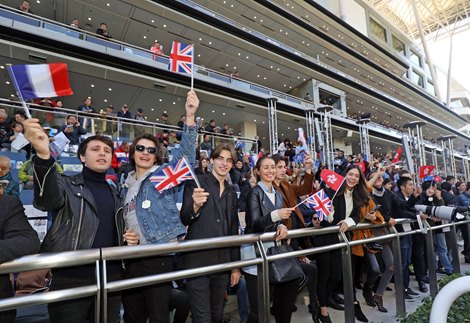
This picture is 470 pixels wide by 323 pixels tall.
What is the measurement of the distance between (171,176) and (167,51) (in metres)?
19.2

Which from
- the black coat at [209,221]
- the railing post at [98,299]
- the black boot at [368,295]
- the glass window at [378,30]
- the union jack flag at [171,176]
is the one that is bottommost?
the black boot at [368,295]

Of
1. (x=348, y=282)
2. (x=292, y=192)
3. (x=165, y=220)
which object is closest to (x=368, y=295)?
(x=348, y=282)

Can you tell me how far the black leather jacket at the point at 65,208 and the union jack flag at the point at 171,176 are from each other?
46cm

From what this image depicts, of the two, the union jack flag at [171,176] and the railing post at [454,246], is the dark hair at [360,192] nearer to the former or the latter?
the union jack flag at [171,176]

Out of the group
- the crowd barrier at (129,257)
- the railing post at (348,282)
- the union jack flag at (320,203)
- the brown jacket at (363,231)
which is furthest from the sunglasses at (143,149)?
the brown jacket at (363,231)

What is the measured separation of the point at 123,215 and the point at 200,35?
1868cm

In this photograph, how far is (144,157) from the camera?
2.32 meters

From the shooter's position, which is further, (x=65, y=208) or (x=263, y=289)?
(x=263, y=289)

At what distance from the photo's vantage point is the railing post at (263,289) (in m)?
2.24

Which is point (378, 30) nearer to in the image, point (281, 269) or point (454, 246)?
point (454, 246)

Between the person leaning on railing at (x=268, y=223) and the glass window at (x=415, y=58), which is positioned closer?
the person leaning on railing at (x=268, y=223)

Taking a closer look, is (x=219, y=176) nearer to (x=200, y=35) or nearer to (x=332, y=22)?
(x=200, y=35)

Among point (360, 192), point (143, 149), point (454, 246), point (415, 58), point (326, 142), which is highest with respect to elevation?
point (415, 58)

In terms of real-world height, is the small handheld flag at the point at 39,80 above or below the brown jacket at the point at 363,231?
above
